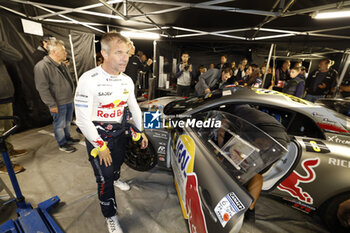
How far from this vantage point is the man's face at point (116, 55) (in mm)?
1183

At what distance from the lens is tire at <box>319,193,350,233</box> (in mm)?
1468

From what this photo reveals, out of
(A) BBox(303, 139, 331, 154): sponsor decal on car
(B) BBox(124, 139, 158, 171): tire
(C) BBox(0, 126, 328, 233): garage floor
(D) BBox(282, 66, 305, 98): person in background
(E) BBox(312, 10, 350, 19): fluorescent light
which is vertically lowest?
(C) BBox(0, 126, 328, 233): garage floor

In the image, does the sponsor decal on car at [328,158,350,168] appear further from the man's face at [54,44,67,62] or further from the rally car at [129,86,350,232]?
the man's face at [54,44,67,62]

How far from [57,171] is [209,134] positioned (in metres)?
2.44

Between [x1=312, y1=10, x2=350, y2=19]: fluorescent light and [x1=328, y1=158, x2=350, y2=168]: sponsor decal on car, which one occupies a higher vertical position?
[x1=312, y1=10, x2=350, y2=19]: fluorescent light

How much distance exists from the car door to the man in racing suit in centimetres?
63

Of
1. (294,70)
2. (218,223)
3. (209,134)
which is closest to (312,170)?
(209,134)

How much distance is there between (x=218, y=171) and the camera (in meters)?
0.97

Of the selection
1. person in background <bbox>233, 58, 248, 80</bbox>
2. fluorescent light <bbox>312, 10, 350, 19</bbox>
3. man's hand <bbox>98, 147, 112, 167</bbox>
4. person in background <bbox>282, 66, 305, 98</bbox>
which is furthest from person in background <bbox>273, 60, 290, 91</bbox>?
man's hand <bbox>98, 147, 112, 167</bbox>

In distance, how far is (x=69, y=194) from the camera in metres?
1.98

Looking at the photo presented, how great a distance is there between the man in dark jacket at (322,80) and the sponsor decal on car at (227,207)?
549 centimetres

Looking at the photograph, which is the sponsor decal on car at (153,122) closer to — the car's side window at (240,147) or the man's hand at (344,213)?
the car's side window at (240,147)

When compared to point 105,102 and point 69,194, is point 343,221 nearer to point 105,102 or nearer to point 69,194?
point 105,102


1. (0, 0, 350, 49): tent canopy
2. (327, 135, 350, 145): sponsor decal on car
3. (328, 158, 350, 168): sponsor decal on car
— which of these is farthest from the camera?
(0, 0, 350, 49): tent canopy
